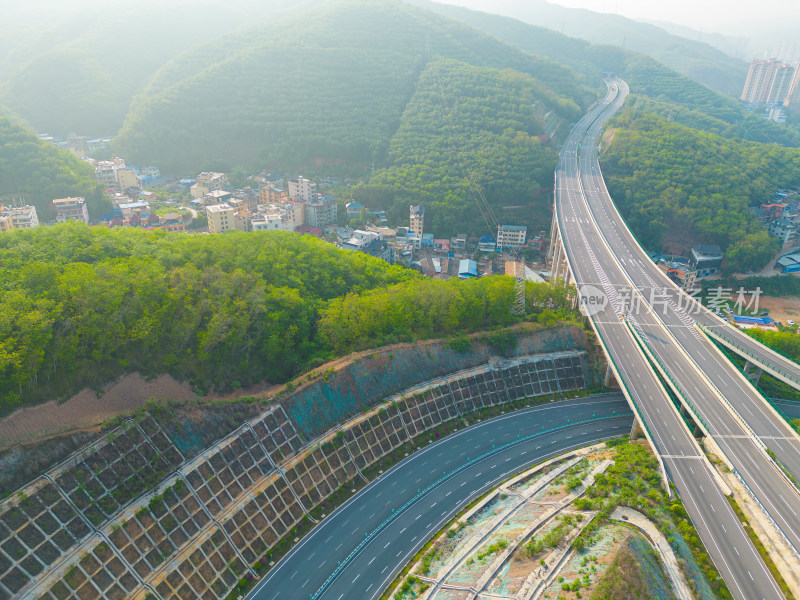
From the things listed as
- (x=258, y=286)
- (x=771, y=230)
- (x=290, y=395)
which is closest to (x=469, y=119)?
(x=771, y=230)

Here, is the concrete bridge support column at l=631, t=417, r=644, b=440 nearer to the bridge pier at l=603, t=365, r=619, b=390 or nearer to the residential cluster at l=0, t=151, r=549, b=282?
the bridge pier at l=603, t=365, r=619, b=390

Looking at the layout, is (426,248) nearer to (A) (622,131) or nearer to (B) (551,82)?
(A) (622,131)

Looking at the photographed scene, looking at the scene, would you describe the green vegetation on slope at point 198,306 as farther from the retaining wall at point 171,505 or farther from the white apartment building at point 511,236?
the white apartment building at point 511,236

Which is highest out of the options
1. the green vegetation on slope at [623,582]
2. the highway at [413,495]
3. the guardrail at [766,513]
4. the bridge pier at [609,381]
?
the green vegetation on slope at [623,582]

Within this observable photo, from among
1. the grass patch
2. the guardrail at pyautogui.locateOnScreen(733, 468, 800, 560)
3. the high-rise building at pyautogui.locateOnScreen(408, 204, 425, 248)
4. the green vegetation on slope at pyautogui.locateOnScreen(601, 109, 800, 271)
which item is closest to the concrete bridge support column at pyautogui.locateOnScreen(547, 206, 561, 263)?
the green vegetation on slope at pyautogui.locateOnScreen(601, 109, 800, 271)

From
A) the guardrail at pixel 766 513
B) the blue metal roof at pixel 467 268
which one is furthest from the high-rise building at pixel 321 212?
the guardrail at pixel 766 513

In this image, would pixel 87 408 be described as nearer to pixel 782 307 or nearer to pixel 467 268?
pixel 467 268
